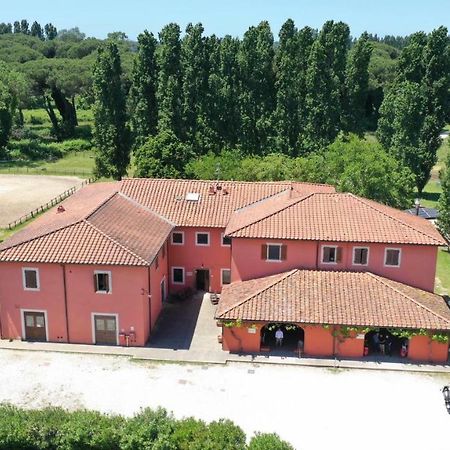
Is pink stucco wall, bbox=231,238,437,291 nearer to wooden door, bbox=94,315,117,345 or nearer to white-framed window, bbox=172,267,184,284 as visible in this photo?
white-framed window, bbox=172,267,184,284

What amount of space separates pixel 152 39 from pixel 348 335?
43.7 m

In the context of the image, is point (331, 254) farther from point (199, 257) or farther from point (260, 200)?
point (199, 257)

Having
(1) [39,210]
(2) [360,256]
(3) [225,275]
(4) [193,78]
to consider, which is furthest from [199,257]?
(4) [193,78]

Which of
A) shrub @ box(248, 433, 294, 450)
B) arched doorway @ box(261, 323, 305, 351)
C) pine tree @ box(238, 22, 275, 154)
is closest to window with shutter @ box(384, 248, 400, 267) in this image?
arched doorway @ box(261, 323, 305, 351)

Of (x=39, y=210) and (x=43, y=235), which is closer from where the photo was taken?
(x=43, y=235)

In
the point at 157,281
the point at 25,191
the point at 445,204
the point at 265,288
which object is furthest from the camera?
the point at 25,191

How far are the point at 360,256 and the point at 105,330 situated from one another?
14704mm

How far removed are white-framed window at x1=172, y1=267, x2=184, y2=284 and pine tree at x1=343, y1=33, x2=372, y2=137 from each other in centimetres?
3306

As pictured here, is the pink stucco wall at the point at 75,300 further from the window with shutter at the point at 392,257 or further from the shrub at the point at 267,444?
the window with shutter at the point at 392,257

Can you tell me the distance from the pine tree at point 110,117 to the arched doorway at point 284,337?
3909cm

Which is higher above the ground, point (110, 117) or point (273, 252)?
point (110, 117)

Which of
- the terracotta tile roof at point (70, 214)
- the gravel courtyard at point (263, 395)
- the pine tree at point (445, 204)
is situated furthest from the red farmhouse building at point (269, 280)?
the pine tree at point (445, 204)

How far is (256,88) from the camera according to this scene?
62938 mm

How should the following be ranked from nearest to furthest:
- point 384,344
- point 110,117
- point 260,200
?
point 384,344, point 260,200, point 110,117
